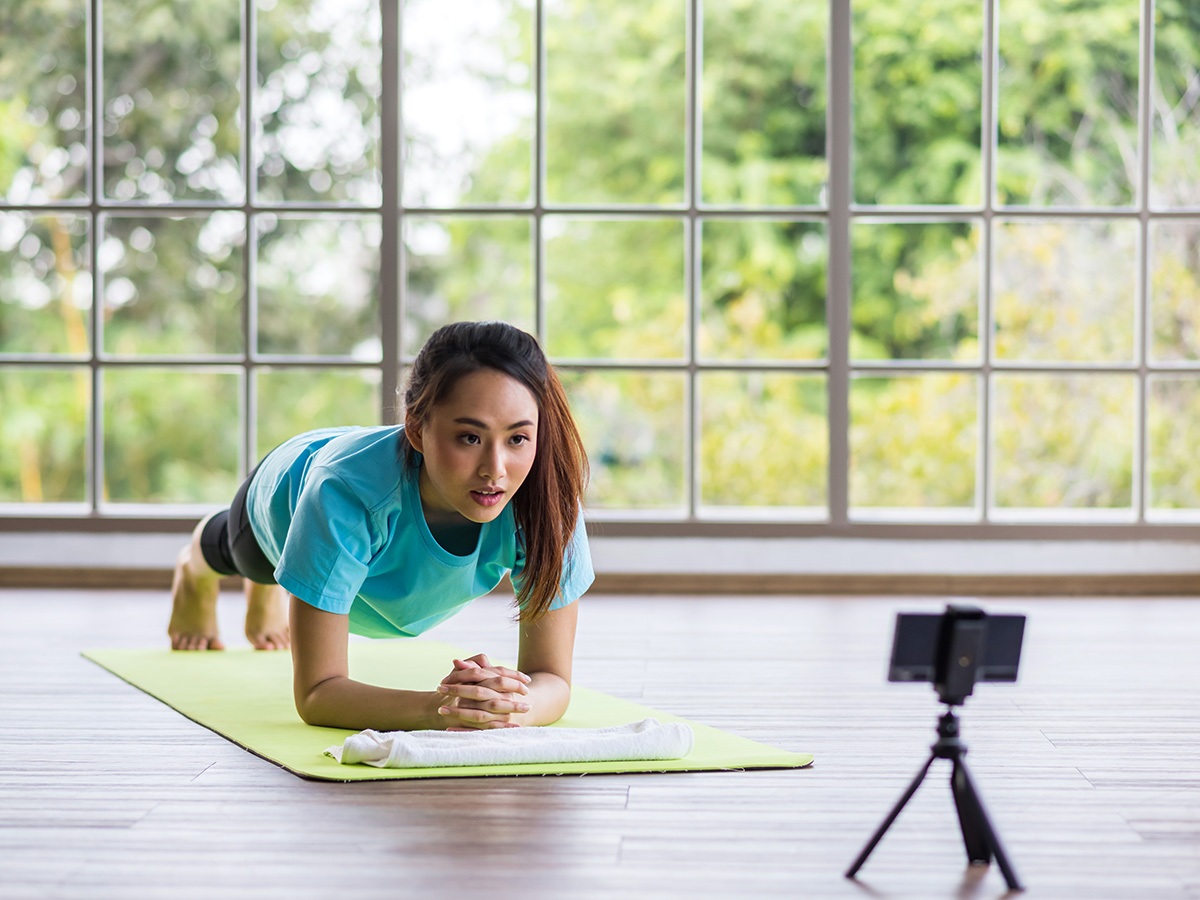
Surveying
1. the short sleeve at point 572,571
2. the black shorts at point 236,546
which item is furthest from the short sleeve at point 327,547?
the black shorts at point 236,546

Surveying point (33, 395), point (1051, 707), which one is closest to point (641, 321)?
point (33, 395)

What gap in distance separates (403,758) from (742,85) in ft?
26.4

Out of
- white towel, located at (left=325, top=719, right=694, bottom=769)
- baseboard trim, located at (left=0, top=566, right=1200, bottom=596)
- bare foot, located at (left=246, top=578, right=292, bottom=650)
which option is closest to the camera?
white towel, located at (left=325, top=719, right=694, bottom=769)

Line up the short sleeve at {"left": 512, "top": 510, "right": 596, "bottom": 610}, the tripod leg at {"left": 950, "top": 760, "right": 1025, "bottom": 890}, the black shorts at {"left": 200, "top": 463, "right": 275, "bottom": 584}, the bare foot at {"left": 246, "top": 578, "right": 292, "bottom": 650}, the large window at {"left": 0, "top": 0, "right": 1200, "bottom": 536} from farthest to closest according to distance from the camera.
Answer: the large window at {"left": 0, "top": 0, "right": 1200, "bottom": 536} < the bare foot at {"left": 246, "top": 578, "right": 292, "bottom": 650} < the black shorts at {"left": 200, "top": 463, "right": 275, "bottom": 584} < the short sleeve at {"left": 512, "top": 510, "right": 596, "bottom": 610} < the tripod leg at {"left": 950, "top": 760, "right": 1025, "bottom": 890}

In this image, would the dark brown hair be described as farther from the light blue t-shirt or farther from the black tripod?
the black tripod

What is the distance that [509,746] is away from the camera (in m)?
1.69

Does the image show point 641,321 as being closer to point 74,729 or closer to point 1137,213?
point 1137,213

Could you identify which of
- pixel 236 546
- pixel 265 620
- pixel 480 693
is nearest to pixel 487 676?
pixel 480 693

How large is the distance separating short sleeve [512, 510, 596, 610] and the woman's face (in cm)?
18

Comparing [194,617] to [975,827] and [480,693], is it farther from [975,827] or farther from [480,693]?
[975,827]

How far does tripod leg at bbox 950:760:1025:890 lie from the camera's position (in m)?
1.23

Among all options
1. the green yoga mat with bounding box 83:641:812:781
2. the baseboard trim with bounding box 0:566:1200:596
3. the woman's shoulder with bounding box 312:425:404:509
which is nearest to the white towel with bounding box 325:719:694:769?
the green yoga mat with bounding box 83:641:812:781

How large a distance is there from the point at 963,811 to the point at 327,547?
0.88m

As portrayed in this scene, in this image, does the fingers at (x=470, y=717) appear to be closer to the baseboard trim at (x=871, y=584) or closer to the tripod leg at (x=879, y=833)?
the tripod leg at (x=879, y=833)
